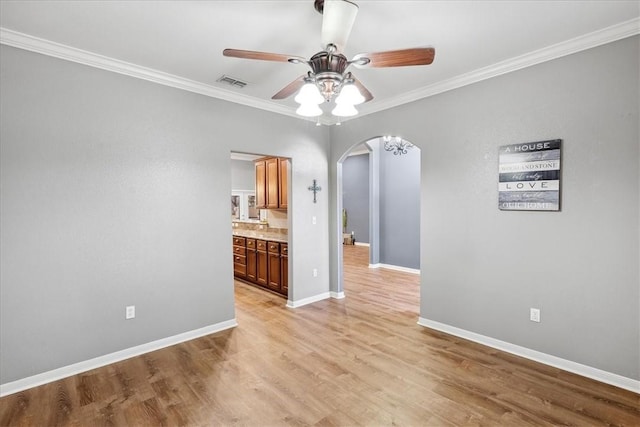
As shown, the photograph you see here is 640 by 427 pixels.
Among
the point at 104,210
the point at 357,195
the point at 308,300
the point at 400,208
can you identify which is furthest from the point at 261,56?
the point at 357,195

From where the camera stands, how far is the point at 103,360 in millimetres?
2926

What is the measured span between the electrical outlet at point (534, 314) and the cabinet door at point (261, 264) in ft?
11.9

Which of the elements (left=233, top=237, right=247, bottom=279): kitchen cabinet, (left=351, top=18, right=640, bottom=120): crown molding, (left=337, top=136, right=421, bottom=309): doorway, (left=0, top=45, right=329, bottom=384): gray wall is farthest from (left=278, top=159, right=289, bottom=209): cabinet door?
(left=351, top=18, right=640, bottom=120): crown molding

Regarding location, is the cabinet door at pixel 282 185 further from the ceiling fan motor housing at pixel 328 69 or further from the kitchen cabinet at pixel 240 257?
the ceiling fan motor housing at pixel 328 69

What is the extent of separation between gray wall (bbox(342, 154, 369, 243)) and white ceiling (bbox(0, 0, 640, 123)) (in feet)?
22.7

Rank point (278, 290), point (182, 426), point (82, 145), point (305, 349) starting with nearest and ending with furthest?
point (182, 426)
point (82, 145)
point (305, 349)
point (278, 290)

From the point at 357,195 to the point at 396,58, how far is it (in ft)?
28.1

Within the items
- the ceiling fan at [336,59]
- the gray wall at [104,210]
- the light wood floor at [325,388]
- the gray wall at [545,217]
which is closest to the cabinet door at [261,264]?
the gray wall at [104,210]

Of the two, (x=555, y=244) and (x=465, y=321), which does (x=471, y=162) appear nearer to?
(x=555, y=244)

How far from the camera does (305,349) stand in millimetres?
3217

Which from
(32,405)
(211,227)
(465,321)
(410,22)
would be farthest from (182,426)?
(410,22)

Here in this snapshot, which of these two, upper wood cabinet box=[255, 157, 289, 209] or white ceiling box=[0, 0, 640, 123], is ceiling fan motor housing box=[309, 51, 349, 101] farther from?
upper wood cabinet box=[255, 157, 289, 209]

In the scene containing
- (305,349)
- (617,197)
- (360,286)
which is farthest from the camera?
(360,286)

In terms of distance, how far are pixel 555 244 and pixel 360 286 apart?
3300mm
